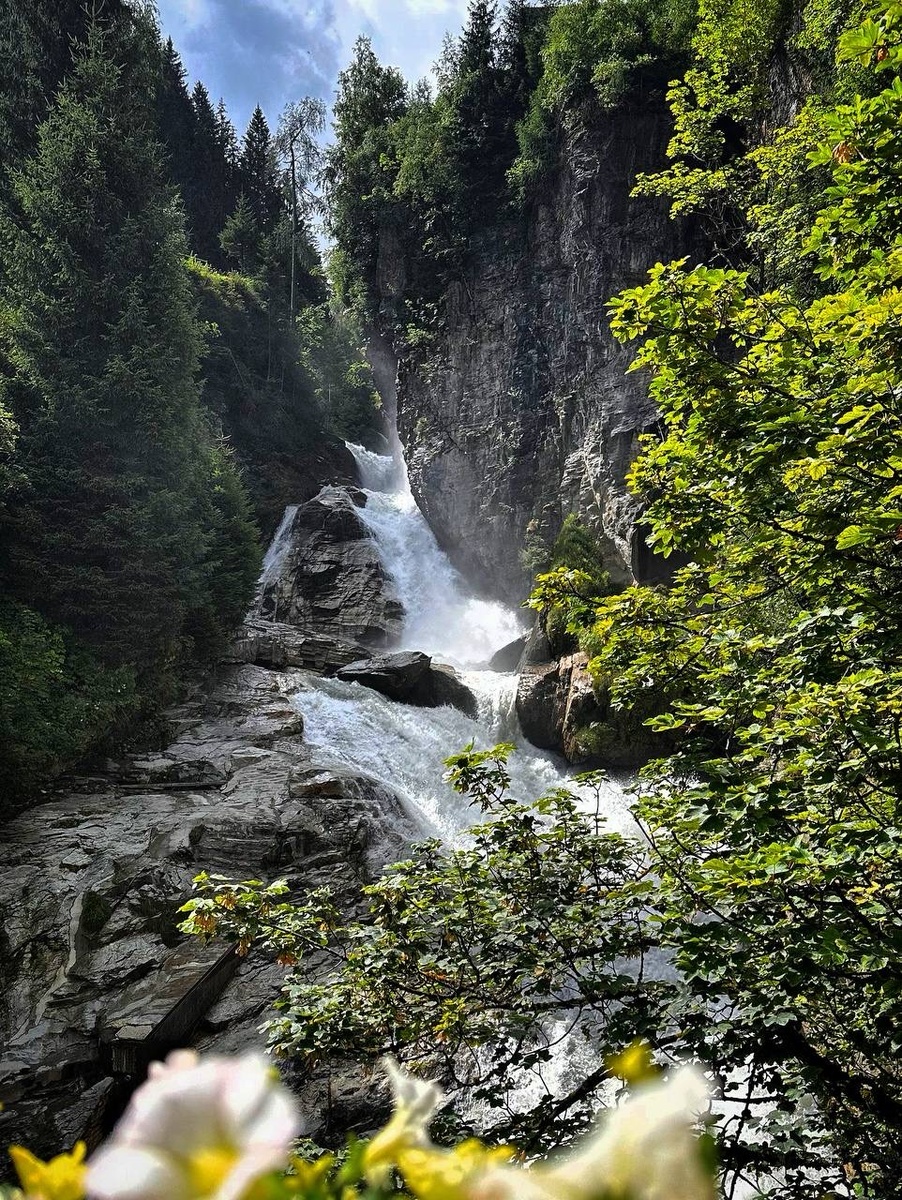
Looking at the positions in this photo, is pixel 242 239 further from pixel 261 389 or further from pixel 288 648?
pixel 288 648

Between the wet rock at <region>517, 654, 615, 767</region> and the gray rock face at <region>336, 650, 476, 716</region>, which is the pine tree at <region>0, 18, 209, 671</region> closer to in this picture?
the gray rock face at <region>336, 650, 476, 716</region>

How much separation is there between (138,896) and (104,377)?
9.49 metres

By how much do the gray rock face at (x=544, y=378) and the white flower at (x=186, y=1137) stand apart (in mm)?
14475

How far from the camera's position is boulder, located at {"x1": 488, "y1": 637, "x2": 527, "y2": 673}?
17.6m

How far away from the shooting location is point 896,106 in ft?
8.50

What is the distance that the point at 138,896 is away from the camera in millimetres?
6910

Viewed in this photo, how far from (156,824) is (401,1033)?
632cm

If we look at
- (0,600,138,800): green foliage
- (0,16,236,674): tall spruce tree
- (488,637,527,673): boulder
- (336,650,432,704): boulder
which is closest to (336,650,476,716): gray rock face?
(336,650,432,704): boulder

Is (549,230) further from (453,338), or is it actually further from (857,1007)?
(857,1007)

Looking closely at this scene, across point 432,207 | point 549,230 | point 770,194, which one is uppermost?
point 432,207

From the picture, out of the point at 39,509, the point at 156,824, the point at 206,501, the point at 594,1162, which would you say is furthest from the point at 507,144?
the point at 594,1162

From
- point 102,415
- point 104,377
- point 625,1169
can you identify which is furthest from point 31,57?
point 625,1169

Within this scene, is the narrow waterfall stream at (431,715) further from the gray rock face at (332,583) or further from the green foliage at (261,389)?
the green foliage at (261,389)

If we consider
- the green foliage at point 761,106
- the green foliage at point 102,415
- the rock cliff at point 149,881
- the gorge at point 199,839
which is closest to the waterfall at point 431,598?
the gorge at point 199,839
